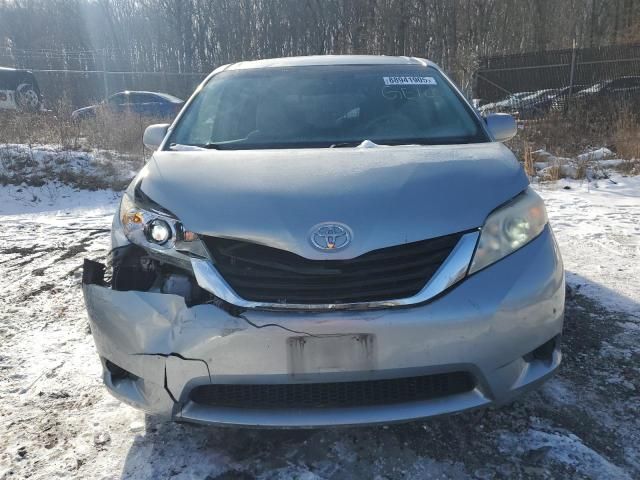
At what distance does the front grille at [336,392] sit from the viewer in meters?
1.71

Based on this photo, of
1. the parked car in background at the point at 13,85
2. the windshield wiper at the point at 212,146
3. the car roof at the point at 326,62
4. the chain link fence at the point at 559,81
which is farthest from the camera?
the parked car in background at the point at 13,85

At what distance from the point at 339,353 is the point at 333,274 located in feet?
0.83

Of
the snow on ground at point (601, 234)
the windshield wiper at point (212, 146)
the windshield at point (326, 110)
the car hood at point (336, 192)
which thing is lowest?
the snow on ground at point (601, 234)

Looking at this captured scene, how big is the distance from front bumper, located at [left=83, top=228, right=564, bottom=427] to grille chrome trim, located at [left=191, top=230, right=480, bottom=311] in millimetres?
26

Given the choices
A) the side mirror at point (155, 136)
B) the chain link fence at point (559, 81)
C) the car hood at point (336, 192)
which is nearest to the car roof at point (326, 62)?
the side mirror at point (155, 136)

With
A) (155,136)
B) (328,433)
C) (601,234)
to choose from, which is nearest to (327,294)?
(328,433)

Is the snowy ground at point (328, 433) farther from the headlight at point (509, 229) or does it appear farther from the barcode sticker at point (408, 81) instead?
the barcode sticker at point (408, 81)

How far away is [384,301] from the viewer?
1658mm

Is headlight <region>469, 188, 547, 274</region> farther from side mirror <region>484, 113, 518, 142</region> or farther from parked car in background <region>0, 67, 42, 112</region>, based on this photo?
parked car in background <region>0, 67, 42, 112</region>

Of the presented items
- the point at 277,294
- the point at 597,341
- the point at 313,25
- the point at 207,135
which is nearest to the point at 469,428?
the point at 277,294

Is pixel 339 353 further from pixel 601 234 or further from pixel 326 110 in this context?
pixel 601 234

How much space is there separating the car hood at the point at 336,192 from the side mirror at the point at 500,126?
683 millimetres

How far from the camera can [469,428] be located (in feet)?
6.69

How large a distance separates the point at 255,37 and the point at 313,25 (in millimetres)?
3680
